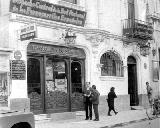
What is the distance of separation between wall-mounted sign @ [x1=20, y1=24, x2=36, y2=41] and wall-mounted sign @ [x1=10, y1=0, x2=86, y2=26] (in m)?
1.15

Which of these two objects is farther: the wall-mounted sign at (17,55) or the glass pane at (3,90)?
the wall-mounted sign at (17,55)

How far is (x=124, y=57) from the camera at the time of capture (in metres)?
23.0

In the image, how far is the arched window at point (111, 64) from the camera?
70.9ft

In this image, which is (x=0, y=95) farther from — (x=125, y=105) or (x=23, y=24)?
(x=125, y=105)

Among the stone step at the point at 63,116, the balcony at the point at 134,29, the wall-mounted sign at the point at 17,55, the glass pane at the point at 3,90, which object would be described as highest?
the balcony at the point at 134,29

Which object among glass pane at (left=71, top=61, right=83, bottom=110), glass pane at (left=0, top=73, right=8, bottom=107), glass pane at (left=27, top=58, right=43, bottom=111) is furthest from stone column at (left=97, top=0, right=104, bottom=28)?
glass pane at (left=0, top=73, right=8, bottom=107)

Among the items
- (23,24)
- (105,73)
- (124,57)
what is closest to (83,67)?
(105,73)

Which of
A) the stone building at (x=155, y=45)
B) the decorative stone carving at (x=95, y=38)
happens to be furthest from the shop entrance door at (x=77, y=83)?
the stone building at (x=155, y=45)

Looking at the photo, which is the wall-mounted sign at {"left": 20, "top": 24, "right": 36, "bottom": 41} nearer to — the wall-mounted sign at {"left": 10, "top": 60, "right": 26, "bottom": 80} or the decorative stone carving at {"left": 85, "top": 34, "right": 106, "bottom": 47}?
the wall-mounted sign at {"left": 10, "top": 60, "right": 26, "bottom": 80}

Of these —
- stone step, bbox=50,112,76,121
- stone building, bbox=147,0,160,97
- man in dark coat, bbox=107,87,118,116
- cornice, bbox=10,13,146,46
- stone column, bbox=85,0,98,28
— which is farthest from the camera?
stone building, bbox=147,0,160,97

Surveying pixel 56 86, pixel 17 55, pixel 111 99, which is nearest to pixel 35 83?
pixel 56 86

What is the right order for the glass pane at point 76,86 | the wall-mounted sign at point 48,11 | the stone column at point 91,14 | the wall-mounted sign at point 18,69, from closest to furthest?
the wall-mounted sign at point 18,69 → the wall-mounted sign at point 48,11 → the glass pane at point 76,86 → the stone column at point 91,14

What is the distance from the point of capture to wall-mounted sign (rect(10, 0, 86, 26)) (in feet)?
53.8

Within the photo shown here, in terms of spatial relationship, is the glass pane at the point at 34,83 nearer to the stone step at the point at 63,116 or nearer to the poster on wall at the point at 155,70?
the stone step at the point at 63,116
